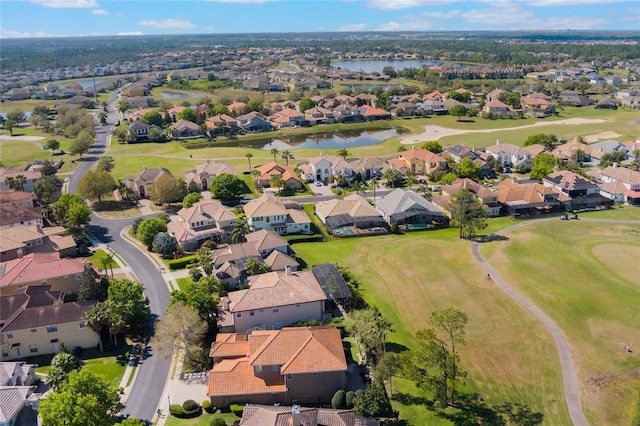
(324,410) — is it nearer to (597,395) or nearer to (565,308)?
(597,395)

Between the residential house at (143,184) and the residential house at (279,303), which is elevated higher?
the residential house at (143,184)


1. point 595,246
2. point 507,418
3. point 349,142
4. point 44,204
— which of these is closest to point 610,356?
point 507,418

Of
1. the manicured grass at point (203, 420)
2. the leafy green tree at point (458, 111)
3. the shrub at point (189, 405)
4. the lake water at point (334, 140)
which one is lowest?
the manicured grass at point (203, 420)

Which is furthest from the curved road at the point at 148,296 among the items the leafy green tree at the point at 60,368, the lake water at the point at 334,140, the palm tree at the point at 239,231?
the lake water at the point at 334,140

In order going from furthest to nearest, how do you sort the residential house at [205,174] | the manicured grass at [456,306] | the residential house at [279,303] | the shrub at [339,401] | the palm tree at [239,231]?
the residential house at [205,174] → the palm tree at [239,231] → the residential house at [279,303] → the manicured grass at [456,306] → the shrub at [339,401]

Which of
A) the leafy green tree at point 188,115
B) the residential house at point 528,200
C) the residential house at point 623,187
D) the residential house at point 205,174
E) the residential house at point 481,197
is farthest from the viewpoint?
the leafy green tree at point 188,115

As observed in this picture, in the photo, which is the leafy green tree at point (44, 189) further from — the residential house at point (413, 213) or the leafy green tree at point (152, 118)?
the leafy green tree at point (152, 118)

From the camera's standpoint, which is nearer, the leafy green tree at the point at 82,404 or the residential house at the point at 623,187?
the leafy green tree at the point at 82,404

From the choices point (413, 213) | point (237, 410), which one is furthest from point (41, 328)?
point (413, 213)
